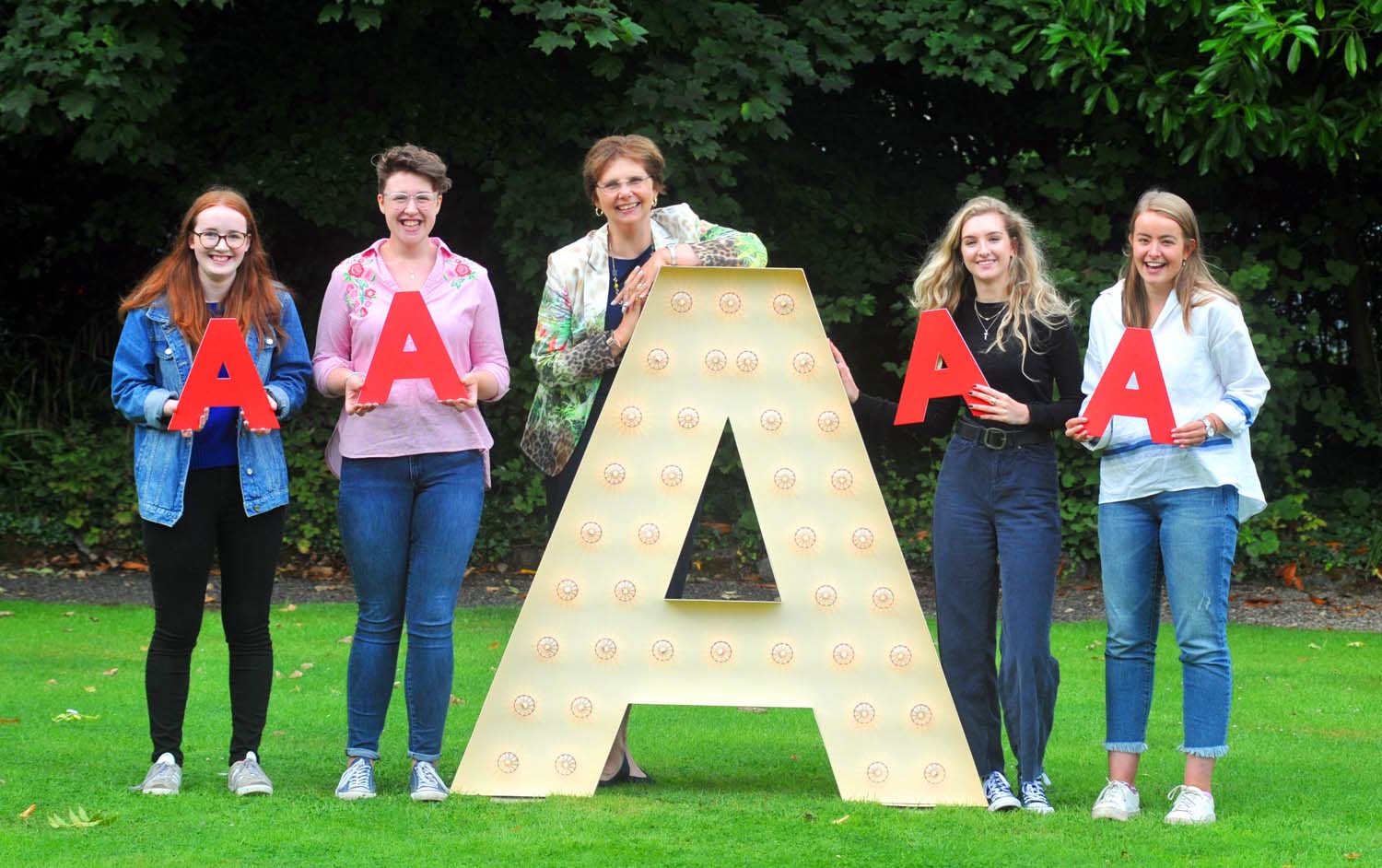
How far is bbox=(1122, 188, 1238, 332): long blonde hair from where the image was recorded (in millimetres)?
4539

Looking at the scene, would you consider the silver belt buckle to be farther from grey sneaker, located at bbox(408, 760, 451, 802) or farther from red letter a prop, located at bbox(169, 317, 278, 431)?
red letter a prop, located at bbox(169, 317, 278, 431)

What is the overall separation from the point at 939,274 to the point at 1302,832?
196cm

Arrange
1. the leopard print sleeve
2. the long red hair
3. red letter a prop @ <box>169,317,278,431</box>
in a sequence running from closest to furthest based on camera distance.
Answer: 1. red letter a prop @ <box>169,317,278,431</box>
2. the long red hair
3. the leopard print sleeve

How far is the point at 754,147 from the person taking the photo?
1056 cm

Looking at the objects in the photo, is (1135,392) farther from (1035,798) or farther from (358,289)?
(358,289)

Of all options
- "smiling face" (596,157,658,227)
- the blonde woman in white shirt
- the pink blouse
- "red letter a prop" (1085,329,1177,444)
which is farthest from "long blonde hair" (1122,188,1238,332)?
the pink blouse

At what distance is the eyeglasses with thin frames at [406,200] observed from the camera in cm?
464

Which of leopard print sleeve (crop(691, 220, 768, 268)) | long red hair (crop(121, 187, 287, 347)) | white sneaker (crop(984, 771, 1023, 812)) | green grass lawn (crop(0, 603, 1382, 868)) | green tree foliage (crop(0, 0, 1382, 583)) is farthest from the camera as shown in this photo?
green tree foliage (crop(0, 0, 1382, 583))

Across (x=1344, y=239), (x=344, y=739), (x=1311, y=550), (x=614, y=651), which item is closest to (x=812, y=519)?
(x=614, y=651)

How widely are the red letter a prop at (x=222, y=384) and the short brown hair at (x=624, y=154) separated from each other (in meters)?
1.16

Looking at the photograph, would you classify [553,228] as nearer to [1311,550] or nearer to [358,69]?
[358,69]

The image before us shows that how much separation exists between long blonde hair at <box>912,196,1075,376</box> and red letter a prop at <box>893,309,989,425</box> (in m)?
0.13

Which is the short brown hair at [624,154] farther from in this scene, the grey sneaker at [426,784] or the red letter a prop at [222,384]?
the grey sneaker at [426,784]

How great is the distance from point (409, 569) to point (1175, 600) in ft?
7.48
